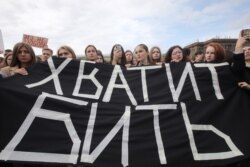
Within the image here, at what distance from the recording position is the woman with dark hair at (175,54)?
16.0 ft

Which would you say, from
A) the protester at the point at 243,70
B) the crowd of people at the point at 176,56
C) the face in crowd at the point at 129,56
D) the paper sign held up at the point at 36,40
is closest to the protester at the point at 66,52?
the crowd of people at the point at 176,56

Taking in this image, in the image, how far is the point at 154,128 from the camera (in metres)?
3.88

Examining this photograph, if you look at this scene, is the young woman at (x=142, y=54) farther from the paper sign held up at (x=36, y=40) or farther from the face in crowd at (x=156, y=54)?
the paper sign held up at (x=36, y=40)

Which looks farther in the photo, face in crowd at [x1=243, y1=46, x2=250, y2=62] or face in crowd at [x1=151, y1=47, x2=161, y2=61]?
face in crowd at [x1=151, y1=47, x2=161, y2=61]

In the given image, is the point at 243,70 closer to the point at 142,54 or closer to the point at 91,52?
the point at 142,54

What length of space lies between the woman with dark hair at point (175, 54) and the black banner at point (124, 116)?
1.51 ft

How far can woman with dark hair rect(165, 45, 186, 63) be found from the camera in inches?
192

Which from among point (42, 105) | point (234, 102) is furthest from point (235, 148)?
point (42, 105)

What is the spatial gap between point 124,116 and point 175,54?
1.43m

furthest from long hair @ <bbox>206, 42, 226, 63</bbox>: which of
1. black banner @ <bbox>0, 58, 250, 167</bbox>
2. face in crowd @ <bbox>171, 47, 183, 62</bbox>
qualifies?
face in crowd @ <bbox>171, 47, 183, 62</bbox>

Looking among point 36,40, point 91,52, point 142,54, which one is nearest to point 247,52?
point 142,54

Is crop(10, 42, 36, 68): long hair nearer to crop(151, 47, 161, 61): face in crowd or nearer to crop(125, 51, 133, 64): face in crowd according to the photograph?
crop(151, 47, 161, 61): face in crowd

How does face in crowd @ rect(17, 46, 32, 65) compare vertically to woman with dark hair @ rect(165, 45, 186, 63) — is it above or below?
above

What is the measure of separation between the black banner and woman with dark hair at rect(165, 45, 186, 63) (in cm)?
46
